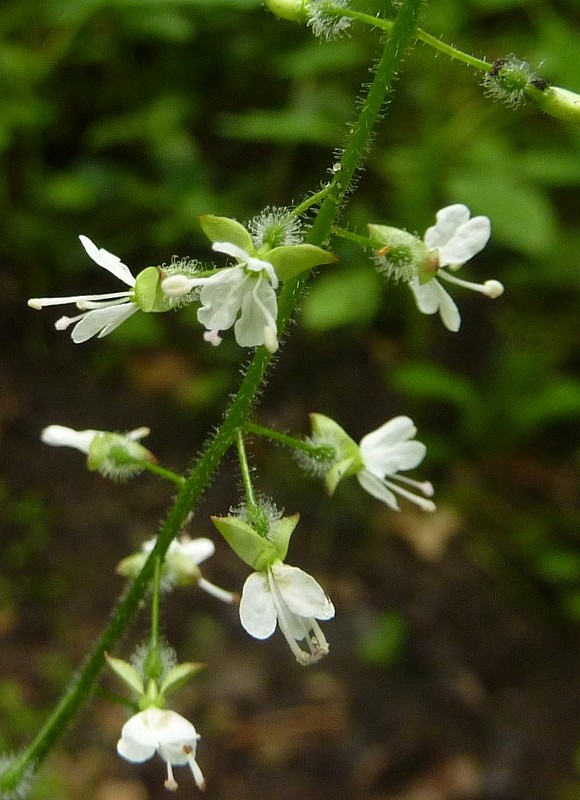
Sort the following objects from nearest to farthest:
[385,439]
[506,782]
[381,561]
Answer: [385,439] < [506,782] < [381,561]

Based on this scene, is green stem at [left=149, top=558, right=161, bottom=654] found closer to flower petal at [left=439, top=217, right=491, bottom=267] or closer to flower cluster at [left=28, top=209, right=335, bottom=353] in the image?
flower cluster at [left=28, top=209, right=335, bottom=353]

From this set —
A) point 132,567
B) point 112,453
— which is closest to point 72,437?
point 112,453

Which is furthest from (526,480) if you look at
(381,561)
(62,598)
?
(62,598)

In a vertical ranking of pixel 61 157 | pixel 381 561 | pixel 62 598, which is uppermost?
pixel 61 157

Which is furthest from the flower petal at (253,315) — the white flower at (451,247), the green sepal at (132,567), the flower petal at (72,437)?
the green sepal at (132,567)

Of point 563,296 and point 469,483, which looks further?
point 563,296

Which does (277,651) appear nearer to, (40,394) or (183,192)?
(40,394)

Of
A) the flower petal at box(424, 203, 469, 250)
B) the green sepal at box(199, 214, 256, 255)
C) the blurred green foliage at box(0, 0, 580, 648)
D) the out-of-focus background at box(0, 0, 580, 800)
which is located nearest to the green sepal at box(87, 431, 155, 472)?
the green sepal at box(199, 214, 256, 255)
